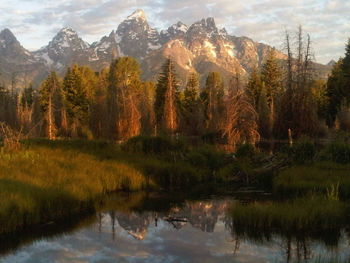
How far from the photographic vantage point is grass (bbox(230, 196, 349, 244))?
12.7 metres

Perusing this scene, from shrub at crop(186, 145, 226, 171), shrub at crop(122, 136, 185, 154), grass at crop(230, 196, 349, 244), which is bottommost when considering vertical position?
grass at crop(230, 196, 349, 244)

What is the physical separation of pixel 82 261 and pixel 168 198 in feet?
25.9

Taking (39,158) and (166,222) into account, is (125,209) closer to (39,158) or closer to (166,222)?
(166,222)

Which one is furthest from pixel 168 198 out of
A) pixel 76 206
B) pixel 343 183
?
pixel 343 183

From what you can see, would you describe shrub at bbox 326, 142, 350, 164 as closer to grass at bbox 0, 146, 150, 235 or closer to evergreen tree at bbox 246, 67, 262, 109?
grass at bbox 0, 146, 150, 235

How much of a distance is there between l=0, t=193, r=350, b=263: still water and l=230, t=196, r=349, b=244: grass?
27 centimetres

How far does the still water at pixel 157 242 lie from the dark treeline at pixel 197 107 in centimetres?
1125

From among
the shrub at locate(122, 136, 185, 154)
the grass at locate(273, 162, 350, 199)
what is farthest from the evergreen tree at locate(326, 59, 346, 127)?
the grass at locate(273, 162, 350, 199)

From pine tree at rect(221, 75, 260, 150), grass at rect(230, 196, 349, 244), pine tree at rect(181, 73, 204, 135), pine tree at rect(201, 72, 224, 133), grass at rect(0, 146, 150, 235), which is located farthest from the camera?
pine tree at rect(201, 72, 224, 133)

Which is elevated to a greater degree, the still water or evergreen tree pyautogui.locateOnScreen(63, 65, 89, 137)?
evergreen tree pyautogui.locateOnScreen(63, 65, 89, 137)

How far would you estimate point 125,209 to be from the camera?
16.3 metres

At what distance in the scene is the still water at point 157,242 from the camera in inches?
436

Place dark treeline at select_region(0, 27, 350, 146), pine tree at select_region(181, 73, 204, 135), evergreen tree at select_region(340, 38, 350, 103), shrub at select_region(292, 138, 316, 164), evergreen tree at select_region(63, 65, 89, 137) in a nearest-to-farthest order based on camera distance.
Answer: shrub at select_region(292, 138, 316, 164) → dark treeline at select_region(0, 27, 350, 146) → evergreen tree at select_region(340, 38, 350, 103) → pine tree at select_region(181, 73, 204, 135) → evergreen tree at select_region(63, 65, 89, 137)

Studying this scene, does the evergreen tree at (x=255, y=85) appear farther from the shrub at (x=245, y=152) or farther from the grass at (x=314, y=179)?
the grass at (x=314, y=179)
